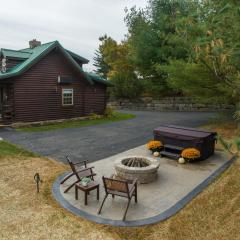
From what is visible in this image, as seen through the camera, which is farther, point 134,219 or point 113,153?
point 113,153

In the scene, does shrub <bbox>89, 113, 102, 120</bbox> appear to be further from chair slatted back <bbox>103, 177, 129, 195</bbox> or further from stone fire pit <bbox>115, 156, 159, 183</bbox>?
chair slatted back <bbox>103, 177, 129, 195</bbox>

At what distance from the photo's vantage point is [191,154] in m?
10.3

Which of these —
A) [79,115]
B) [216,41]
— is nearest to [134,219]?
[216,41]

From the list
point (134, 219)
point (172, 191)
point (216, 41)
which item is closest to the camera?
point (216, 41)

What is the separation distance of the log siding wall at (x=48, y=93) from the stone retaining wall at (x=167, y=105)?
40.0 feet

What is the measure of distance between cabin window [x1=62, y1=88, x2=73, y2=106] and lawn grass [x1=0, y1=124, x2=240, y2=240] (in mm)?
13382

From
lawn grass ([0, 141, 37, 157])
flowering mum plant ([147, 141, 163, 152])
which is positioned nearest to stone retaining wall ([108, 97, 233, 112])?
flowering mum plant ([147, 141, 163, 152])

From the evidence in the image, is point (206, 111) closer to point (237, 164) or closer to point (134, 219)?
point (237, 164)

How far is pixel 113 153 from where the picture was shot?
12.0 metres

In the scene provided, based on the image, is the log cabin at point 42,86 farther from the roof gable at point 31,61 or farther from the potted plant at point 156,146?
the potted plant at point 156,146

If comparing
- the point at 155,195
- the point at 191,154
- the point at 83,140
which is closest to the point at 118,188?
the point at 155,195

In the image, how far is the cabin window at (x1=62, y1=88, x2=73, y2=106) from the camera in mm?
21328

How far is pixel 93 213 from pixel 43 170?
383 centimetres

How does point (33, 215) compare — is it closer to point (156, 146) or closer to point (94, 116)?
point (156, 146)
